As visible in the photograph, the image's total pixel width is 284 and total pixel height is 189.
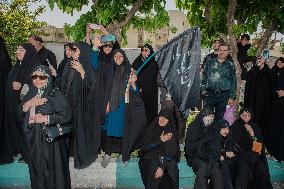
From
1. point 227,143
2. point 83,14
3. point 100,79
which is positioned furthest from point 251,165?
point 83,14

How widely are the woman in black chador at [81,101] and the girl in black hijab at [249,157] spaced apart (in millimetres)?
2024

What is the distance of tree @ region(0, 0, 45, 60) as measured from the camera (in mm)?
20250

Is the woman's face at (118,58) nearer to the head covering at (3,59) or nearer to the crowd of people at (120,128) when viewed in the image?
the crowd of people at (120,128)

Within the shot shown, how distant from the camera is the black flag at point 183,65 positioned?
5.59 metres

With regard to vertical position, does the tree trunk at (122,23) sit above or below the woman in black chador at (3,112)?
above

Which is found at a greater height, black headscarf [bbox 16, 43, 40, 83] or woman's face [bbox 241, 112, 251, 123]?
black headscarf [bbox 16, 43, 40, 83]

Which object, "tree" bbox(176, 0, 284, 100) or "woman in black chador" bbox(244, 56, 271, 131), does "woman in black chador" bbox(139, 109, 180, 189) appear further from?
"tree" bbox(176, 0, 284, 100)

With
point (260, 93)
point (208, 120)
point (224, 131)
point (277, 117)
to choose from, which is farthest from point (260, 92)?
point (208, 120)

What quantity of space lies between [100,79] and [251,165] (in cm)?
246

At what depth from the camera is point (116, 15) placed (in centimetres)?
741

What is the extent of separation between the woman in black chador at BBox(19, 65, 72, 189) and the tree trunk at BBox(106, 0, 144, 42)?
9.83 ft

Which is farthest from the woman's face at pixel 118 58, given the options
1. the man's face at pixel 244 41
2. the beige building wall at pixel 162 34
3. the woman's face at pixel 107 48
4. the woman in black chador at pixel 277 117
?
the beige building wall at pixel 162 34

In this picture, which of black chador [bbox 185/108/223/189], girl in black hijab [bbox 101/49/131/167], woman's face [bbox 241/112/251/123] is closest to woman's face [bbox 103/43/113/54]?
girl in black hijab [bbox 101/49/131/167]

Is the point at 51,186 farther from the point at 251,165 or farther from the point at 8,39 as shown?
the point at 8,39
